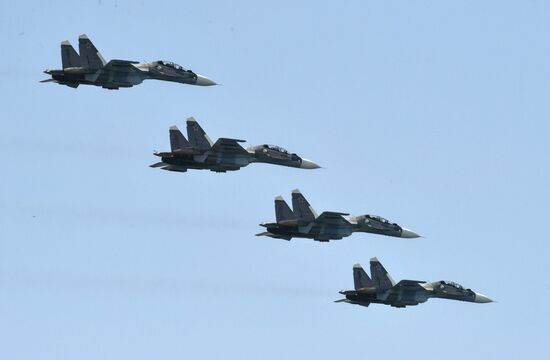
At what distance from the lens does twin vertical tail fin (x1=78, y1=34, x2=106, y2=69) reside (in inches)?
5261

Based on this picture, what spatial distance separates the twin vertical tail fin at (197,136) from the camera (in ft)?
451

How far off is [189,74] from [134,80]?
256 inches

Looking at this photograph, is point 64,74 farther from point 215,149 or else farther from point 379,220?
point 379,220

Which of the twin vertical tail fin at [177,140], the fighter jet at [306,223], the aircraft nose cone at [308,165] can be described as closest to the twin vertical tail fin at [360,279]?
the fighter jet at [306,223]

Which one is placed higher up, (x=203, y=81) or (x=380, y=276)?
(x=203, y=81)

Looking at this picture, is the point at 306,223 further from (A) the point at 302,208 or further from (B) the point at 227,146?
(B) the point at 227,146

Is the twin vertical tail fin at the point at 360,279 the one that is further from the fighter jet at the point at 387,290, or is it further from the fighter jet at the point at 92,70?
the fighter jet at the point at 92,70

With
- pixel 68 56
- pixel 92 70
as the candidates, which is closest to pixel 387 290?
pixel 92 70

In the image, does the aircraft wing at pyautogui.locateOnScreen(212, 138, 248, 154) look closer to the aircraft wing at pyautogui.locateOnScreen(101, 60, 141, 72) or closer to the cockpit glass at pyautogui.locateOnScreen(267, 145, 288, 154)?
the cockpit glass at pyautogui.locateOnScreen(267, 145, 288, 154)

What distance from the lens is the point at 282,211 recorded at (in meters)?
144

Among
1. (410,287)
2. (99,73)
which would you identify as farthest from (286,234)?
(99,73)

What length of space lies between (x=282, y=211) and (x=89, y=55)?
81.6ft

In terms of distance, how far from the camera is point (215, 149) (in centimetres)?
13662

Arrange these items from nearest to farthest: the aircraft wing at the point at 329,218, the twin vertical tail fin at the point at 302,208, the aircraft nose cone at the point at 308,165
Answer: the aircraft wing at the point at 329,218, the twin vertical tail fin at the point at 302,208, the aircraft nose cone at the point at 308,165
